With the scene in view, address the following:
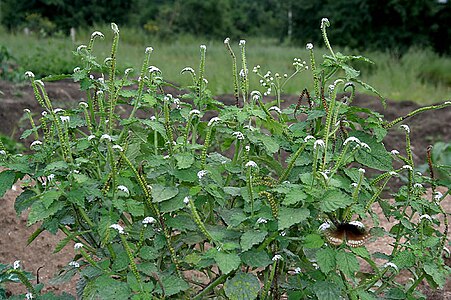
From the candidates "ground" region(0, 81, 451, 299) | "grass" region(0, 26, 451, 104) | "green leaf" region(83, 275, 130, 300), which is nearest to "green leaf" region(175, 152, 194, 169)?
"green leaf" region(83, 275, 130, 300)

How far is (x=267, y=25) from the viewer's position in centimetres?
2720

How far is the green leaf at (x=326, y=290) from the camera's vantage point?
5.50 ft

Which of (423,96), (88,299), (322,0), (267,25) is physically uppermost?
(88,299)

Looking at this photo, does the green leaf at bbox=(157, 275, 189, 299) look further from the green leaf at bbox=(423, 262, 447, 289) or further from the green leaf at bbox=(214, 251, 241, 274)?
the green leaf at bbox=(423, 262, 447, 289)

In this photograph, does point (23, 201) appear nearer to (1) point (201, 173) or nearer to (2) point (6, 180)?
(2) point (6, 180)

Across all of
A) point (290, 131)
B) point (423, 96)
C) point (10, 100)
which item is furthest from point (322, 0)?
point (290, 131)

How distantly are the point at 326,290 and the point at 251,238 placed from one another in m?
0.25

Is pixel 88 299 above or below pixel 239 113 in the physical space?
below

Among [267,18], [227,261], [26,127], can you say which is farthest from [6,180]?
[267,18]

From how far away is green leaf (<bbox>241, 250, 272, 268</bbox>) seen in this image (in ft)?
5.43

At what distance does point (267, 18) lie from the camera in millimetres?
27312

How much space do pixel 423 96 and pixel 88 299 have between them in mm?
7813

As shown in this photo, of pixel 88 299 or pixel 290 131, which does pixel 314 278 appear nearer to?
pixel 290 131

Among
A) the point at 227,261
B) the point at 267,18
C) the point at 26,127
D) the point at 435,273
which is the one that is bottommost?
the point at 267,18
